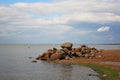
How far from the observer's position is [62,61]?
75875mm

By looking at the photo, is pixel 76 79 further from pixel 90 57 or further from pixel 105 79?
pixel 90 57

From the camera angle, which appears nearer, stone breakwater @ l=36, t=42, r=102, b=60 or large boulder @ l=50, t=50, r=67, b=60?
large boulder @ l=50, t=50, r=67, b=60

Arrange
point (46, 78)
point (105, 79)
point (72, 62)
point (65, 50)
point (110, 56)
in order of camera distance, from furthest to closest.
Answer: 1. point (65, 50)
2. point (110, 56)
3. point (72, 62)
4. point (46, 78)
5. point (105, 79)

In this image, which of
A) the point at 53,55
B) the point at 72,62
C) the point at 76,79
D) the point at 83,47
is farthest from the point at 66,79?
the point at 83,47

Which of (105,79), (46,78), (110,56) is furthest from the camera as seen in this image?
(110,56)

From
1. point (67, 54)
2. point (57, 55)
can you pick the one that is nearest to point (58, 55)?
point (57, 55)

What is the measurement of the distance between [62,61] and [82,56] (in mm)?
9546

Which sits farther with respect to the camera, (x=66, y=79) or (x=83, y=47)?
(x=83, y=47)

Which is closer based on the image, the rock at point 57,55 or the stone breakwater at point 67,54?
the rock at point 57,55

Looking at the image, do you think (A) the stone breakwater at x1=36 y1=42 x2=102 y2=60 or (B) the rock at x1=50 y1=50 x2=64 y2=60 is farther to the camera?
(A) the stone breakwater at x1=36 y1=42 x2=102 y2=60

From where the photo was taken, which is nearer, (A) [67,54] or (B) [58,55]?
(B) [58,55]

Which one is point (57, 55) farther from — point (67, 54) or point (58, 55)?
point (67, 54)

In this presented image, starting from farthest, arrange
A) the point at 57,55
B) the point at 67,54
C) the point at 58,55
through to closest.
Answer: the point at 67,54 < the point at 57,55 < the point at 58,55

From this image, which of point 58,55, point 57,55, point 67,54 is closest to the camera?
point 58,55
